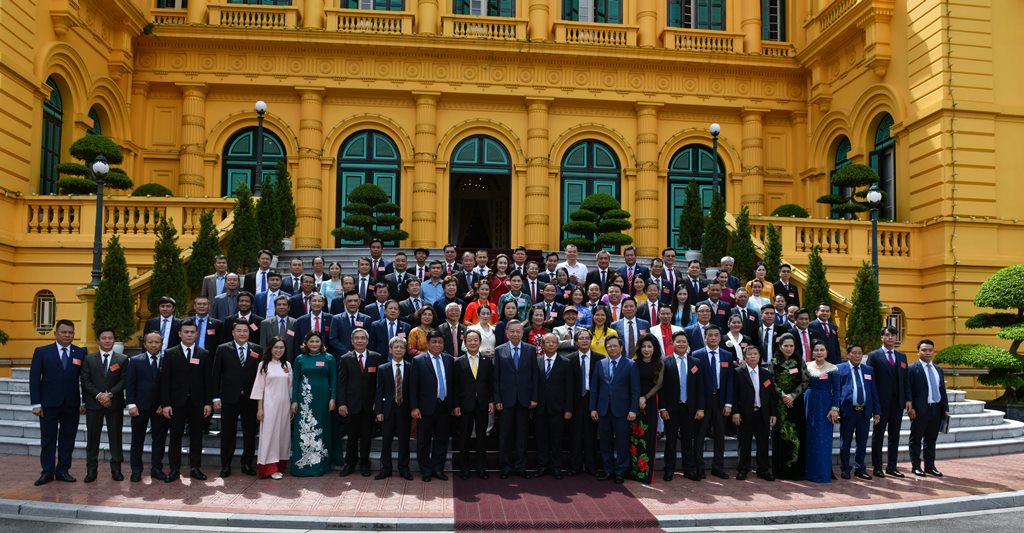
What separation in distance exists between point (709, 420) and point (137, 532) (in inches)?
260

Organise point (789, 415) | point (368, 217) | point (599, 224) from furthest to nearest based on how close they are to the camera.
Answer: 1. point (599, 224)
2. point (368, 217)
3. point (789, 415)

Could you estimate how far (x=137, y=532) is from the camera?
7.84 meters

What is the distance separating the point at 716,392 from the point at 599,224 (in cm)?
1205

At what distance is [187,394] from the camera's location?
9.88m

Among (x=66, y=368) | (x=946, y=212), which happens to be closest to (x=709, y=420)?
(x=66, y=368)

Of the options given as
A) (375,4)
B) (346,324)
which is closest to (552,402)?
(346,324)

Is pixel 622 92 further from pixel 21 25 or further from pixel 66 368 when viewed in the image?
pixel 66 368

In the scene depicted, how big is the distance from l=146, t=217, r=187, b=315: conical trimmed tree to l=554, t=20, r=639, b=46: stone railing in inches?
534

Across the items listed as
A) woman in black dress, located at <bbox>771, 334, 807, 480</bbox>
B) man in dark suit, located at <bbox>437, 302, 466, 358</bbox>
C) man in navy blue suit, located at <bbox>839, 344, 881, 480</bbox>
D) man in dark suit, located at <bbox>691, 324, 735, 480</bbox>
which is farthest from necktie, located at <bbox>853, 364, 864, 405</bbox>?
man in dark suit, located at <bbox>437, 302, 466, 358</bbox>

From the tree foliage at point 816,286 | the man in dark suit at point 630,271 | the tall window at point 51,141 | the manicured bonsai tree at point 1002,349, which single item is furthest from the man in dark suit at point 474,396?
the tall window at point 51,141

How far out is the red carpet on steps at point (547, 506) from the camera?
26.8 feet

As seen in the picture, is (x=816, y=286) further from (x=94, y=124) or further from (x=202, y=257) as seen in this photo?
(x=94, y=124)

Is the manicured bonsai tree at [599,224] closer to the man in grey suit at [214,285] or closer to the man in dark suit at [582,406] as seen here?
the man in grey suit at [214,285]

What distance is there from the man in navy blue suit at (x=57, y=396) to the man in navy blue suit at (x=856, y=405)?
9.23m
